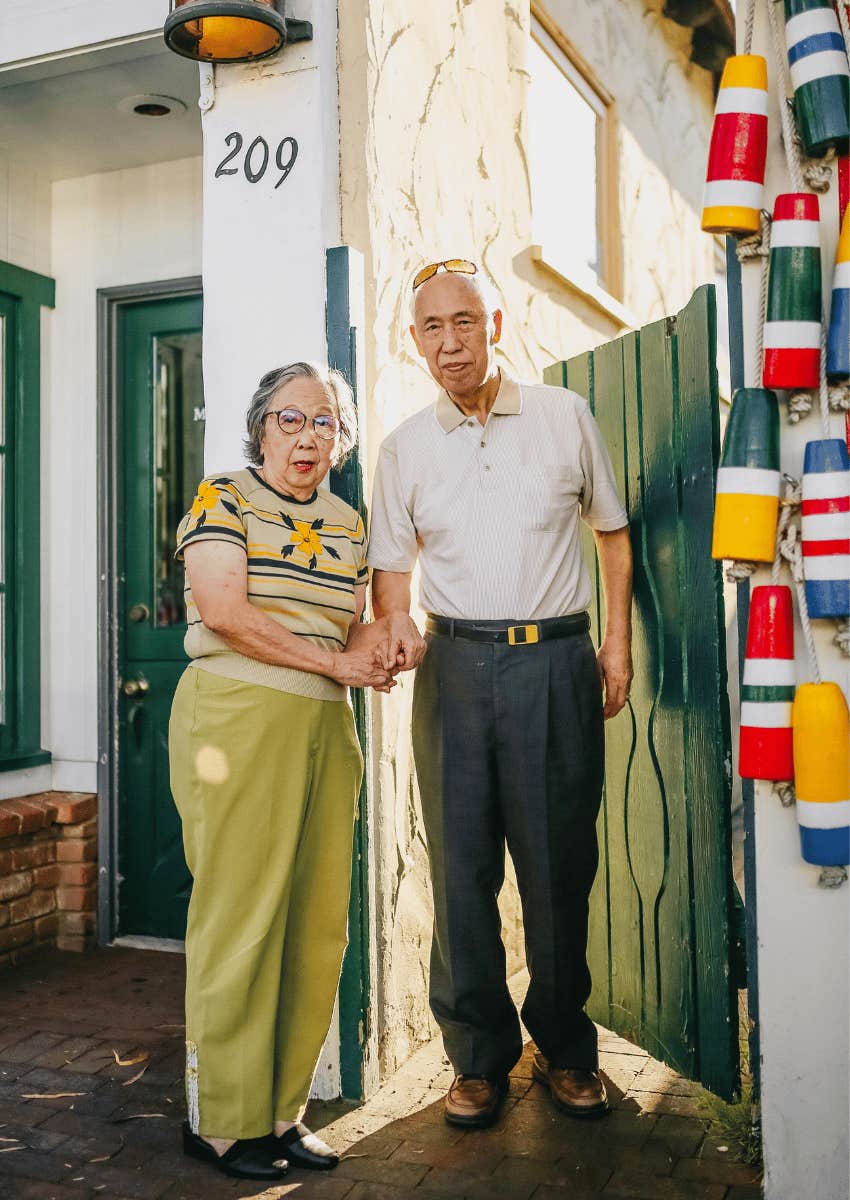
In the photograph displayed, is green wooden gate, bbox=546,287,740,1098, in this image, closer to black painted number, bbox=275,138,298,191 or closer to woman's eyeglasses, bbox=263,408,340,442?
woman's eyeglasses, bbox=263,408,340,442

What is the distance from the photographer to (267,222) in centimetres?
322

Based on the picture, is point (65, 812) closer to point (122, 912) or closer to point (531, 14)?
point (122, 912)

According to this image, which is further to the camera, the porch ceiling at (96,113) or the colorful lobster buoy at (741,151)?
the porch ceiling at (96,113)

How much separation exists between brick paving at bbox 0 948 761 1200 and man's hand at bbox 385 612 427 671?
1222 millimetres

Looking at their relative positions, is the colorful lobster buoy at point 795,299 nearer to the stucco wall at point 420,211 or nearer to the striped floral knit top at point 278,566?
the striped floral knit top at point 278,566

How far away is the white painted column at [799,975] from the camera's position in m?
2.36

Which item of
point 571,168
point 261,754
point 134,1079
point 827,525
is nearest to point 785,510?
point 827,525

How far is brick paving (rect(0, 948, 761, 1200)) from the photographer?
8.63 feet

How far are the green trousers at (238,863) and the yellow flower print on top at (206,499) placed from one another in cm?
38

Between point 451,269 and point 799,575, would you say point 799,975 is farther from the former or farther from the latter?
point 451,269

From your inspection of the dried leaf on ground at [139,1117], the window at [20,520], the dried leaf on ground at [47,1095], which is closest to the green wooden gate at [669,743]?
the dried leaf on ground at [139,1117]

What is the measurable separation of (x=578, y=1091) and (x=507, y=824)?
0.74 metres

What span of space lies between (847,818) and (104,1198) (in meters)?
1.86

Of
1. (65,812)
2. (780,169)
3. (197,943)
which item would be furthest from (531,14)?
(197,943)
